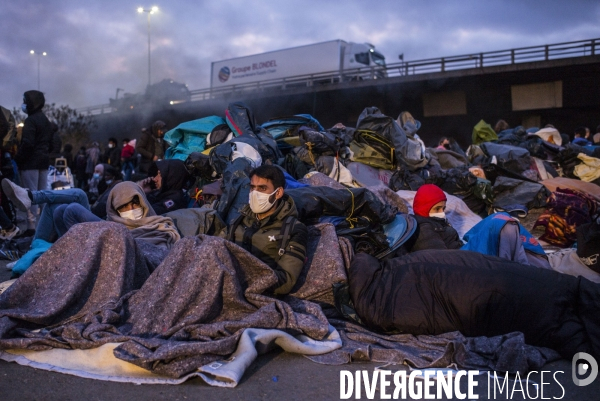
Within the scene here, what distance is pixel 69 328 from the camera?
3.40 m

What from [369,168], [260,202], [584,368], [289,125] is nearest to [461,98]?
[289,125]

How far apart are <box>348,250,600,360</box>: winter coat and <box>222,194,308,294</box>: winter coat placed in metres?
0.40

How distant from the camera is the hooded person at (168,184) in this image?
671 centimetres

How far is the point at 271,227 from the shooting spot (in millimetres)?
4301

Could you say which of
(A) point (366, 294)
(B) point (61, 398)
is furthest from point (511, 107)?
(B) point (61, 398)

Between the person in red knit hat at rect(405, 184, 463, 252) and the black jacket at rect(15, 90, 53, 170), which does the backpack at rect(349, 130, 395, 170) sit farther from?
the black jacket at rect(15, 90, 53, 170)

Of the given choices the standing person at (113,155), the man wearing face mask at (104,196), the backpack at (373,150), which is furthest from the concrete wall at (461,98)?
the backpack at (373,150)

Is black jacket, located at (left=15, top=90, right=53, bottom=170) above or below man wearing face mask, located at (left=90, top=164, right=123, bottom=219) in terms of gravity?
above

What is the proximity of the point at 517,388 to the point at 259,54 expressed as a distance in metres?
29.7

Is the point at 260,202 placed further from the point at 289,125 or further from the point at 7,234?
the point at 289,125

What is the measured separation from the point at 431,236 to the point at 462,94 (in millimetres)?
19090

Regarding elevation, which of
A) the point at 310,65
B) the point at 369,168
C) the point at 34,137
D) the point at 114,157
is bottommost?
the point at 369,168

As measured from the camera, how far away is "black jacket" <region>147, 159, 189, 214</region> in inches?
263

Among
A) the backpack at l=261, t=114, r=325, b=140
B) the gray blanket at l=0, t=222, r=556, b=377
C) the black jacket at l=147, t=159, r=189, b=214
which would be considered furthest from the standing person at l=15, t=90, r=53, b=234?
the gray blanket at l=0, t=222, r=556, b=377
